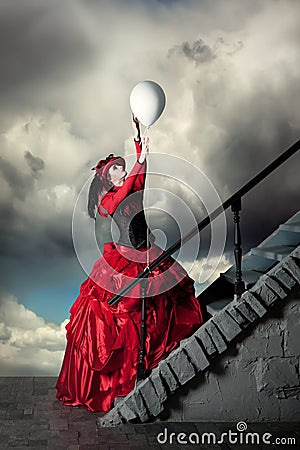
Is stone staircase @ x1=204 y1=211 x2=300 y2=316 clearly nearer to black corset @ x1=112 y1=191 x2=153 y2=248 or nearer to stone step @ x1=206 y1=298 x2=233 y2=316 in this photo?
stone step @ x1=206 y1=298 x2=233 y2=316

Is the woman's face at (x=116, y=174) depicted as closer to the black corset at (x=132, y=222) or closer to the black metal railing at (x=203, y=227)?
the black corset at (x=132, y=222)

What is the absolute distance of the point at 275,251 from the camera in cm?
498

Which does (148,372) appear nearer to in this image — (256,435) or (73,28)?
(256,435)

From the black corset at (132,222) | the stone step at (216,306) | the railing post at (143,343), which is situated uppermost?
the black corset at (132,222)

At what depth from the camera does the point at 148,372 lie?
14.4ft

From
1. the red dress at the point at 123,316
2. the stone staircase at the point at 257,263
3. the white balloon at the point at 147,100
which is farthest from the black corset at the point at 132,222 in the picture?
the stone staircase at the point at 257,263

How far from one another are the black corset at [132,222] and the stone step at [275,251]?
902 mm

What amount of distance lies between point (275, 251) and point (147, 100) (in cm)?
151

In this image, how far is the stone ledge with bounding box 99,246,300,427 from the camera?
4.25 m

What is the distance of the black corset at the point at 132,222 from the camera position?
455 centimetres

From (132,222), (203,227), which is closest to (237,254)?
(203,227)

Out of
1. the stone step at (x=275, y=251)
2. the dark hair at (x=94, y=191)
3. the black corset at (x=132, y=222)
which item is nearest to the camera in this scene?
the black corset at (x=132, y=222)

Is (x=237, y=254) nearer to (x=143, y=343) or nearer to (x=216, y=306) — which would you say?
(x=216, y=306)

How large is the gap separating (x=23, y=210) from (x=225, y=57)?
2258 millimetres
